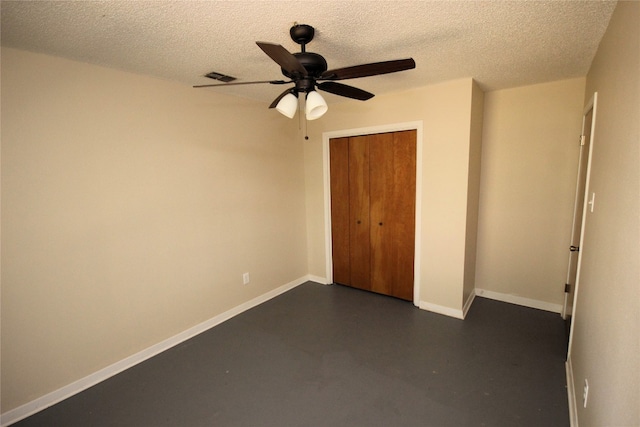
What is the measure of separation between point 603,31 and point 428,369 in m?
2.51

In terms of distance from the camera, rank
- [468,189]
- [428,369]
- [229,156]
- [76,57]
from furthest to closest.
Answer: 1. [229,156]
2. [468,189]
3. [428,369]
4. [76,57]

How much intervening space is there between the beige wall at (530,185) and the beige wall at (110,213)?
2659mm

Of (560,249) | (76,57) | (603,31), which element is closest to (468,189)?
(560,249)

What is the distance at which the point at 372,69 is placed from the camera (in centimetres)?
153

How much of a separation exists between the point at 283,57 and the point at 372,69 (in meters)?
0.49

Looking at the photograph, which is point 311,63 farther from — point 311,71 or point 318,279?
point 318,279

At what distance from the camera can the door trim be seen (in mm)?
3072

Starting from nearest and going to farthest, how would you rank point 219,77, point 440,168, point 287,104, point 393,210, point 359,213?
point 287,104 → point 219,77 → point 440,168 → point 393,210 → point 359,213

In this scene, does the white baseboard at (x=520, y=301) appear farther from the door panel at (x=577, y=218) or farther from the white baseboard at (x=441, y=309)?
the white baseboard at (x=441, y=309)

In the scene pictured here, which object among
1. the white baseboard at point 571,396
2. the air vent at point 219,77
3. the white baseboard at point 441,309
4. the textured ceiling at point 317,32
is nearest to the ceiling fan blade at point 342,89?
the textured ceiling at point 317,32

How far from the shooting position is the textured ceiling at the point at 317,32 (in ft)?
4.82

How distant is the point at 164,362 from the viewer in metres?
2.44

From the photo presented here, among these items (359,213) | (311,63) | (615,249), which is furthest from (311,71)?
(359,213)

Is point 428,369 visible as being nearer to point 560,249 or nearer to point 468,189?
point 468,189
